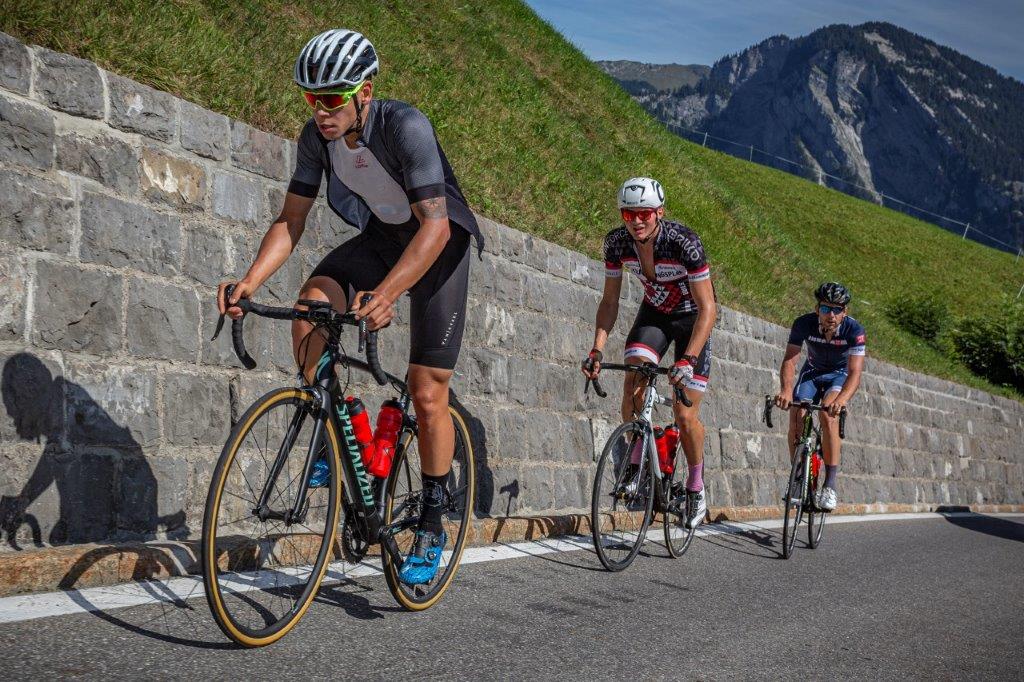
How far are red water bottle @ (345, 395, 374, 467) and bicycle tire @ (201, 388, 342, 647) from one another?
16 cm

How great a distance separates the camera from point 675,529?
785cm

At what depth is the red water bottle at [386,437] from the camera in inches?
178

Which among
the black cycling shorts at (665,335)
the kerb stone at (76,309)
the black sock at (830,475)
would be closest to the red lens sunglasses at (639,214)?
the black cycling shorts at (665,335)

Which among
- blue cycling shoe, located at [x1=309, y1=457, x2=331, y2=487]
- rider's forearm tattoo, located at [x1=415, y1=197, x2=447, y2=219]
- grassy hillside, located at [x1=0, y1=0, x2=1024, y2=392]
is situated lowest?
blue cycling shoe, located at [x1=309, y1=457, x2=331, y2=487]

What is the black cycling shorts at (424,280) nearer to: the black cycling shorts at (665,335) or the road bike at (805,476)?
the black cycling shorts at (665,335)

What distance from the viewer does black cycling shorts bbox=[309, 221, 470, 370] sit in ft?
15.4

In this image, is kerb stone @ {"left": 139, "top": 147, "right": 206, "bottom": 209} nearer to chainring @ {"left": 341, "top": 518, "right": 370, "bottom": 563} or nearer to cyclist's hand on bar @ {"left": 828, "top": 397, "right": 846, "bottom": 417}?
chainring @ {"left": 341, "top": 518, "right": 370, "bottom": 563}

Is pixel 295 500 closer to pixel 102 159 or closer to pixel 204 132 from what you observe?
pixel 102 159

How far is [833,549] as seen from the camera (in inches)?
385

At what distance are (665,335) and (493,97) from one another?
8324 mm

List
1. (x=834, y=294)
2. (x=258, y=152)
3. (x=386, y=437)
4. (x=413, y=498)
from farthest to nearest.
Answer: (x=834, y=294) < (x=258, y=152) < (x=413, y=498) < (x=386, y=437)

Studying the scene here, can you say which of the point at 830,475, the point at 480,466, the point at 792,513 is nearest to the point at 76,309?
the point at 480,466

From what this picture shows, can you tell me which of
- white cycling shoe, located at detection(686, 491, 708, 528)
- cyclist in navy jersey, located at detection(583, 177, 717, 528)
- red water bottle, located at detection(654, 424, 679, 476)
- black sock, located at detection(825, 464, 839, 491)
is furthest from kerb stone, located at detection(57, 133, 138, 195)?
black sock, located at detection(825, 464, 839, 491)

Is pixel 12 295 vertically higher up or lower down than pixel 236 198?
lower down
